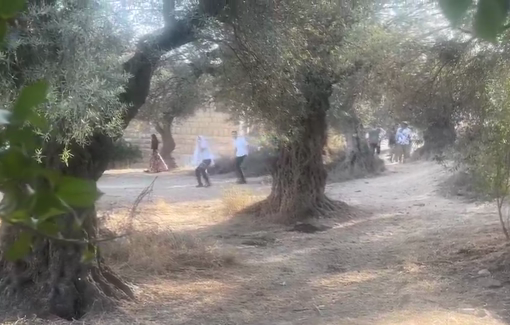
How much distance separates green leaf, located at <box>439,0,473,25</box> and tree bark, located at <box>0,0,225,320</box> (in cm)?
527

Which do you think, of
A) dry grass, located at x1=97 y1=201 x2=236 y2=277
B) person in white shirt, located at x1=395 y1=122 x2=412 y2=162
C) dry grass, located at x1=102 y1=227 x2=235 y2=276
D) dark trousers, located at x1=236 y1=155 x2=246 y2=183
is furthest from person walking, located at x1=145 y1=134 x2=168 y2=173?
dry grass, located at x1=102 y1=227 x2=235 y2=276

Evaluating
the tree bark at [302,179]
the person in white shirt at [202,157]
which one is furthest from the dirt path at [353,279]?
the person in white shirt at [202,157]

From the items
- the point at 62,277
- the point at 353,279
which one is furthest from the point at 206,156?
the point at 62,277

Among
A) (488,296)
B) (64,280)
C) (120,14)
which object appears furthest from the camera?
(488,296)

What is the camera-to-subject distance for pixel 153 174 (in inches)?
813

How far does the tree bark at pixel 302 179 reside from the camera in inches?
455

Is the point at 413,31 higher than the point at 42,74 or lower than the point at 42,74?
higher

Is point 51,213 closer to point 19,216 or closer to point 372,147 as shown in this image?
point 19,216

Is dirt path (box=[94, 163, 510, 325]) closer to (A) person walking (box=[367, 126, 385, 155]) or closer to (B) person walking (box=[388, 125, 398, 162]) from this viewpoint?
(A) person walking (box=[367, 126, 385, 155])

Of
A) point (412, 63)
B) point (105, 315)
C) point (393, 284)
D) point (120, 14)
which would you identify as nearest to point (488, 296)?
point (393, 284)

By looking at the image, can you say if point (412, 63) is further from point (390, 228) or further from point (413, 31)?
point (390, 228)

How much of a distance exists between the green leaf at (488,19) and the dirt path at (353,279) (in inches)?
211

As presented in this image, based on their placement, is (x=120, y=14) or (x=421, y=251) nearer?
(x=120, y=14)

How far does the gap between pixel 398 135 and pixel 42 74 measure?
741 inches
